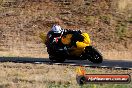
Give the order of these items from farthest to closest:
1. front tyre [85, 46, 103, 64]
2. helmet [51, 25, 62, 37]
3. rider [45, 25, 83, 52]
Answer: helmet [51, 25, 62, 37], rider [45, 25, 83, 52], front tyre [85, 46, 103, 64]

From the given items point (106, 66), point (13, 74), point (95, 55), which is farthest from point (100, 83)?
point (95, 55)

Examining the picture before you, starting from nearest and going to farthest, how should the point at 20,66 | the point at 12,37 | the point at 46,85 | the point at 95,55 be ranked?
1. the point at 46,85
2. the point at 20,66
3. the point at 95,55
4. the point at 12,37

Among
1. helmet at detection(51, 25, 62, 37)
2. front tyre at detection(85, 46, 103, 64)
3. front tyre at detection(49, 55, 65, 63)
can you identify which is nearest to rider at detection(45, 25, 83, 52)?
helmet at detection(51, 25, 62, 37)

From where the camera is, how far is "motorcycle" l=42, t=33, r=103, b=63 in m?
22.1

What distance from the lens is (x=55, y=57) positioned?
22.7 metres

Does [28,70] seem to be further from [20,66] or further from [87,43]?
[87,43]

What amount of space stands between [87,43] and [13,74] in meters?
5.18

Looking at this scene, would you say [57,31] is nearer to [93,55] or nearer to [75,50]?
[75,50]

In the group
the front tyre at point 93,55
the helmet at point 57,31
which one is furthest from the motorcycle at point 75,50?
the helmet at point 57,31

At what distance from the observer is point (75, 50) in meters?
22.4

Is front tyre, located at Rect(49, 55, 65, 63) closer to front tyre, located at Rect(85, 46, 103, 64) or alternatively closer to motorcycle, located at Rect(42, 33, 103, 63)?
motorcycle, located at Rect(42, 33, 103, 63)

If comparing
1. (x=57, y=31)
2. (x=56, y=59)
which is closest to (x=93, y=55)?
(x=56, y=59)

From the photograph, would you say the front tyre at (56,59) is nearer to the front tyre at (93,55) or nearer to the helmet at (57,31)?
the helmet at (57,31)

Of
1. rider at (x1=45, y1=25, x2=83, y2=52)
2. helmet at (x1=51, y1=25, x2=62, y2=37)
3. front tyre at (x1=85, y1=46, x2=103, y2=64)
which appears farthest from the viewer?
helmet at (x1=51, y1=25, x2=62, y2=37)
